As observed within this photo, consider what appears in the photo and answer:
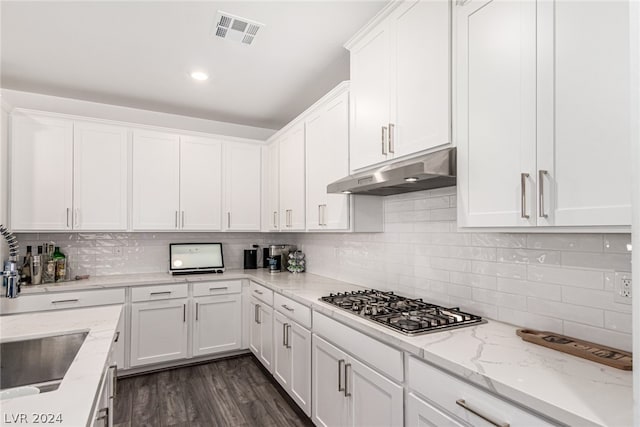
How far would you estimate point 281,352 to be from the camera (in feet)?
9.49

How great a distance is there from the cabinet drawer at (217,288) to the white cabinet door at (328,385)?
1.62 meters

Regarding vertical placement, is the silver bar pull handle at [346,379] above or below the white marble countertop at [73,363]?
below

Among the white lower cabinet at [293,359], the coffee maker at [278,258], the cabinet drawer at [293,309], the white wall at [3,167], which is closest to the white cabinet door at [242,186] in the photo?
the coffee maker at [278,258]

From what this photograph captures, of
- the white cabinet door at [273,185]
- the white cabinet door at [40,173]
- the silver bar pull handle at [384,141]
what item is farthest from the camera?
the white cabinet door at [273,185]

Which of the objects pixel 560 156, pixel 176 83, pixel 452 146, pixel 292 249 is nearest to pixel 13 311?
pixel 176 83

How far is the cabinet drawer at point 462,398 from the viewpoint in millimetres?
1097

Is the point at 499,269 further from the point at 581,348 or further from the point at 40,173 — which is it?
the point at 40,173

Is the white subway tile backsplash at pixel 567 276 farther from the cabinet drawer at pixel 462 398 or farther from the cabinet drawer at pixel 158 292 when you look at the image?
the cabinet drawer at pixel 158 292

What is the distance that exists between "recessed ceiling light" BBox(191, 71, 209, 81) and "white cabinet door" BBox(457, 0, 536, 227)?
2.18m

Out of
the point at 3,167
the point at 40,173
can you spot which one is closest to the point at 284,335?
the point at 40,173

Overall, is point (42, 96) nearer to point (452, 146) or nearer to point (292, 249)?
point (292, 249)

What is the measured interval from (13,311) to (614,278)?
12.2ft

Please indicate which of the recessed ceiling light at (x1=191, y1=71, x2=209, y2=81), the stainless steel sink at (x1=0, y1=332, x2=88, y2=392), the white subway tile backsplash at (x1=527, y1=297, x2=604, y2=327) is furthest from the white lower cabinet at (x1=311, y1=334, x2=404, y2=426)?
the recessed ceiling light at (x1=191, y1=71, x2=209, y2=81)

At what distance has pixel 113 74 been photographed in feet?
9.91
